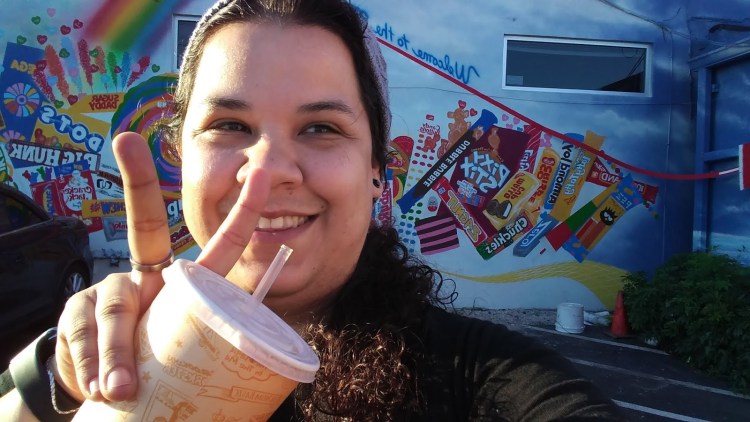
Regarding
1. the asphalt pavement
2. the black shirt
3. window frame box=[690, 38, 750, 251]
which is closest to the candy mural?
the asphalt pavement

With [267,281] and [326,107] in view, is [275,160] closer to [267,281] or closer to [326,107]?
[326,107]

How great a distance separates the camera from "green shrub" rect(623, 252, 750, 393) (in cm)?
455

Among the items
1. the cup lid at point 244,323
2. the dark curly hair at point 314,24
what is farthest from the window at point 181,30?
the cup lid at point 244,323

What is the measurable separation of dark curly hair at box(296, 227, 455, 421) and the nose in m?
0.36

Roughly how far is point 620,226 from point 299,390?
241 inches

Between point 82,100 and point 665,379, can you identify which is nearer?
point 665,379

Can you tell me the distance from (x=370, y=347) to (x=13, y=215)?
444cm

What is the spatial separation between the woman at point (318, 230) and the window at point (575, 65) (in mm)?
5493

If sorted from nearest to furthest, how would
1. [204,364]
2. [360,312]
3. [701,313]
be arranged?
[204,364] < [360,312] < [701,313]

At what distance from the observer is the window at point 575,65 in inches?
251

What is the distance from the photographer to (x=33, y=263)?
4.40 meters

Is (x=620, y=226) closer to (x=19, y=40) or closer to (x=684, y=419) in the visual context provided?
(x=684, y=419)

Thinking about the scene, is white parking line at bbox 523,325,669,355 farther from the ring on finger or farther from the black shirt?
the ring on finger

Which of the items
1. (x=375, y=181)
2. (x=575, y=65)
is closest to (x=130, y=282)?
(x=375, y=181)
